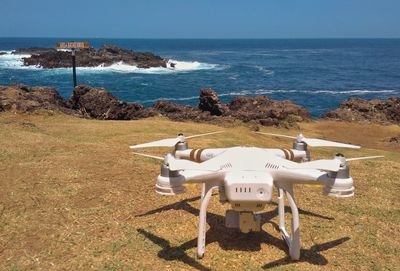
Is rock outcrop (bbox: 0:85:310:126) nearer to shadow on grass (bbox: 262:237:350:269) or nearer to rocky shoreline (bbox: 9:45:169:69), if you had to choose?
shadow on grass (bbox: 262:237:350:269)

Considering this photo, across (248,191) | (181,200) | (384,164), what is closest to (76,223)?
(181,200)

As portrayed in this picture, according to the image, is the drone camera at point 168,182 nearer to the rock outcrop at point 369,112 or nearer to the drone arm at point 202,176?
the drone arm at point 202,176

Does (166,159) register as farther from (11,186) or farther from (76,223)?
(11,186)

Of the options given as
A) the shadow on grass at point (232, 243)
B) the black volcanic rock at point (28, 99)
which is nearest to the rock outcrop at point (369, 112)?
the black volcanic rock at point (28, 99)

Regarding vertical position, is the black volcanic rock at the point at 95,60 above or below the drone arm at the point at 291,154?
below

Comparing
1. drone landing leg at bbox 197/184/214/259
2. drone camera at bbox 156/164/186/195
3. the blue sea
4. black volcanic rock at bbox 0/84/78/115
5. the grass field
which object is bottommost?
the blue sea

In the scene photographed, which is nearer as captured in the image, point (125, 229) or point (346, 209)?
point (125, 229)

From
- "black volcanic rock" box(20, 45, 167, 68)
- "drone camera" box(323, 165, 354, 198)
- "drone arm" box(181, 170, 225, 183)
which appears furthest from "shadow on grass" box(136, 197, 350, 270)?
"black volcanic rock" box(20, 45, 167, 68)

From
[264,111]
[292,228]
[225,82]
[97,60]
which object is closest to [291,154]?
[292,228]
